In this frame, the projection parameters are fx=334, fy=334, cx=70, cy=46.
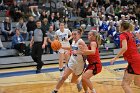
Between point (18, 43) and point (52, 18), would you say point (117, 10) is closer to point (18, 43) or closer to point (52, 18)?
point (52, 18)

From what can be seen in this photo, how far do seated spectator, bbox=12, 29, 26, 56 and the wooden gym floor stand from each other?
37.0 inches

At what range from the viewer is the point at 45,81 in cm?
1003

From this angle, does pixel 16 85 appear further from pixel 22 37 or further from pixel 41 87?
pixel 22 37

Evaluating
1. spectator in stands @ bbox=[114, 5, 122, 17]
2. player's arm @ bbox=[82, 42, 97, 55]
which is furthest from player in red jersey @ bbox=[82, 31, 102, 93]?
spectator in stands @ bbox=[114, 5, 122, 17]

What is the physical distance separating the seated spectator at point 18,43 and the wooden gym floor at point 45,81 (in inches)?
37.0

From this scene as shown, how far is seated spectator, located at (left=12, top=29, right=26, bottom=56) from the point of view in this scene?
45.1 feet

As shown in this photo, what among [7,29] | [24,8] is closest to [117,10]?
[24,8]

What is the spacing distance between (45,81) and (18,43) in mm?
4101

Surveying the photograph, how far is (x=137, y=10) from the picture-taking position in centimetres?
2297

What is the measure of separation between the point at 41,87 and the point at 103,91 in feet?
5.65

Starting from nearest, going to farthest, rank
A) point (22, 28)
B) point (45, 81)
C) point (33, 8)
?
point (45, 81) < point (22, 28) < point (33, 8)

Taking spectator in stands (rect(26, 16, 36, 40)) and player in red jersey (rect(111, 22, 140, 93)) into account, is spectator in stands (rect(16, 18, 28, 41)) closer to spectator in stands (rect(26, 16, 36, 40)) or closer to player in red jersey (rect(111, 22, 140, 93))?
spectator in stands (rect(26, 16, 36, 40))

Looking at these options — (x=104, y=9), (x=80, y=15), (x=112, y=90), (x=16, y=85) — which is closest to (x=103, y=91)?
(x=112, y=90)

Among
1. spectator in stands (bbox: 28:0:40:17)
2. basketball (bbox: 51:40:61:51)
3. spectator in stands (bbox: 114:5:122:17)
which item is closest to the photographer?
basketball (bbox: 51:40:61:51)
